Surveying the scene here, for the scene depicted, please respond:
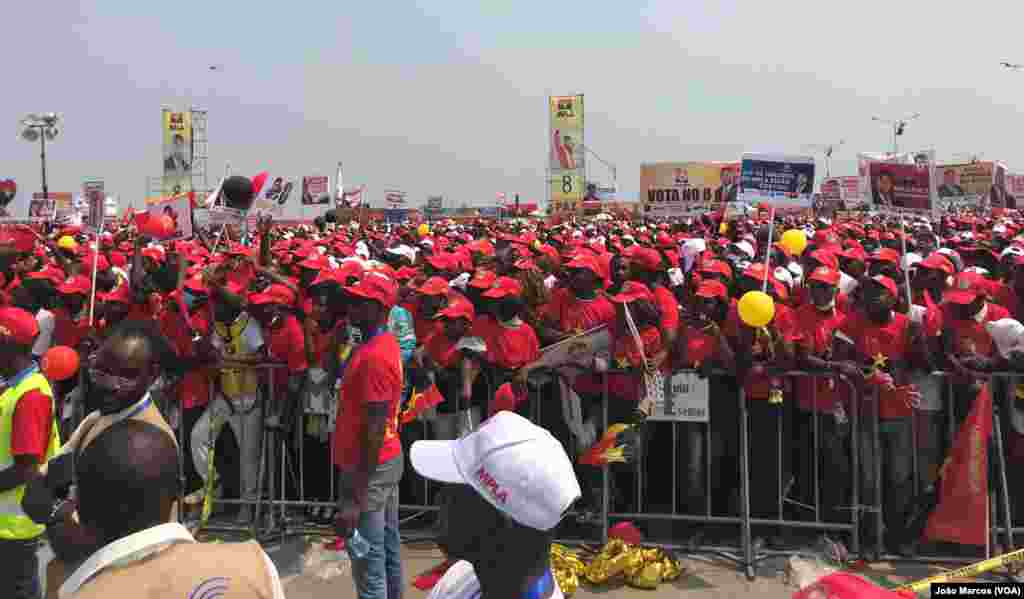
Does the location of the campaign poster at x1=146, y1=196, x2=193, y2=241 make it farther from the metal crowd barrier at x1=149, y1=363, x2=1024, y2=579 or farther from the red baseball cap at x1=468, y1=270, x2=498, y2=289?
the red baseball cap at x1=468, y1=270, x2=498, y2=289

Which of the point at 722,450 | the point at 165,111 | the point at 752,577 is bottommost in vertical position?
the point at 752,577

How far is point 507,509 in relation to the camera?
1.89 m

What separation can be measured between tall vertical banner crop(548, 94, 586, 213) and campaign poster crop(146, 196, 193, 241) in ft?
103

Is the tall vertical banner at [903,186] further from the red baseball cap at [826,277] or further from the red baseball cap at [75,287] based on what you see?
the red baseball cap at [75,287]

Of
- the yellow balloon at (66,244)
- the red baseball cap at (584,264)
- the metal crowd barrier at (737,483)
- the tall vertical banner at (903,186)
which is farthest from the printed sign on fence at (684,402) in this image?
the yellow balloon at (66,244)

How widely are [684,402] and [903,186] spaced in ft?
11.6

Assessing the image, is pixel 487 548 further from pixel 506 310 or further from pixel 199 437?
pixel 199 437

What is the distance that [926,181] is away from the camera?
7.55 m

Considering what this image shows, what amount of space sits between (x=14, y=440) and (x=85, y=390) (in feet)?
9.76

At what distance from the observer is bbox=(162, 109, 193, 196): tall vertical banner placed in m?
41.0

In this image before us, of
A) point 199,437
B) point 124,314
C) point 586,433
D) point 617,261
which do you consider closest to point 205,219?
point 124,314

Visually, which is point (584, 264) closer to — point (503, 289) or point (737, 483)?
point (503, 289)

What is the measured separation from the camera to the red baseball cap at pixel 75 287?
22.5 ft

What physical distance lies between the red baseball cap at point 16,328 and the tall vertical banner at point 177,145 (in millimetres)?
39900
